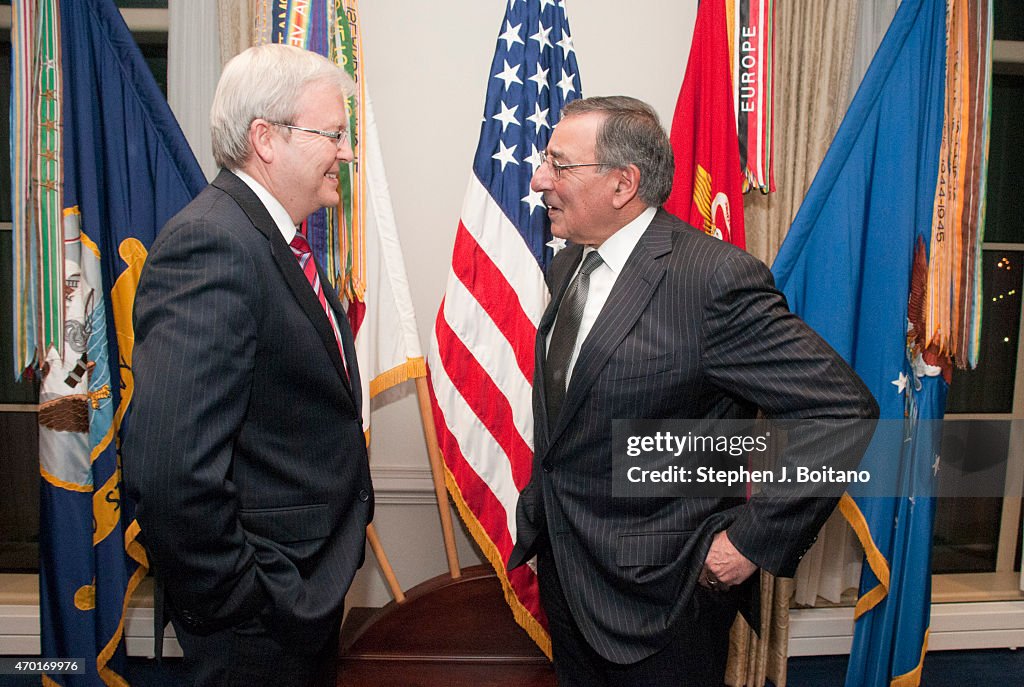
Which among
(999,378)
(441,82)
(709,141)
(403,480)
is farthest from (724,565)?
(999,378)

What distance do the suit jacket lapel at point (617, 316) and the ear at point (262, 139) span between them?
71 cm

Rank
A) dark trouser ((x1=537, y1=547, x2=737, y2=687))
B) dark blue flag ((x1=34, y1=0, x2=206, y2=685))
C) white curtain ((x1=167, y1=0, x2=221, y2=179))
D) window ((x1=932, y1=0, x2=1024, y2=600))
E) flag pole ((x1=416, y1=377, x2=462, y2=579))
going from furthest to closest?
1. window ((x1=932, y1=0, x2=1024, y2=600))
2. white curtain ((x1=167, y1=0, x2=221, y2=179))
3. flag pole ((x1=416, y1=377, x2=462, y2=579))
4. dark blue flag ((x1=34, y1=0, x2=206, y2=685))
5. dark trouser ((x1=537, y1=547, x2=737, y2=687))

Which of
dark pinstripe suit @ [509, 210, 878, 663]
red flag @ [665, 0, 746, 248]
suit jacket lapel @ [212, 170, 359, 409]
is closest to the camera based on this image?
suit jacket lapel @ [212, 170, 359, 409]

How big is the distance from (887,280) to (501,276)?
1187 millimetres

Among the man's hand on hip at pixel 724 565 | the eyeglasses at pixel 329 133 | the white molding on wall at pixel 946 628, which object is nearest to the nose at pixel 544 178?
the eyeglasses at pixel 329 133

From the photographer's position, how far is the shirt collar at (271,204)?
1.30 m

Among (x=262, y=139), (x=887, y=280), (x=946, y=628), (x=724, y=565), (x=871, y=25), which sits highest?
(x=871, y=25)

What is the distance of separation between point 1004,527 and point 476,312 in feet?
8.42

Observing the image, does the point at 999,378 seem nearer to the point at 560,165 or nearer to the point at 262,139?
the point at 560,165

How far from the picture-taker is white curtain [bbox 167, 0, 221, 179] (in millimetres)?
2482

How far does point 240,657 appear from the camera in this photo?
1.23m

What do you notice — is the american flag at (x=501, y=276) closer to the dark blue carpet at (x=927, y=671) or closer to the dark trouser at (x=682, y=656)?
the dark trouser at (x=682, y=656)

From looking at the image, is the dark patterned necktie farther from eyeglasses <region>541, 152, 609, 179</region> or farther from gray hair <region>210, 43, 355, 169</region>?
gray hair <region>210, 43, 355, 169</region>

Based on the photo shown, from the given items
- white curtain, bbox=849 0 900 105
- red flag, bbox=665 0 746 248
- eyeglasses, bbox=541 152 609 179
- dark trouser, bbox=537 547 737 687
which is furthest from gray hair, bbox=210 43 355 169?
white curtain, bbox=849 0 900 105
